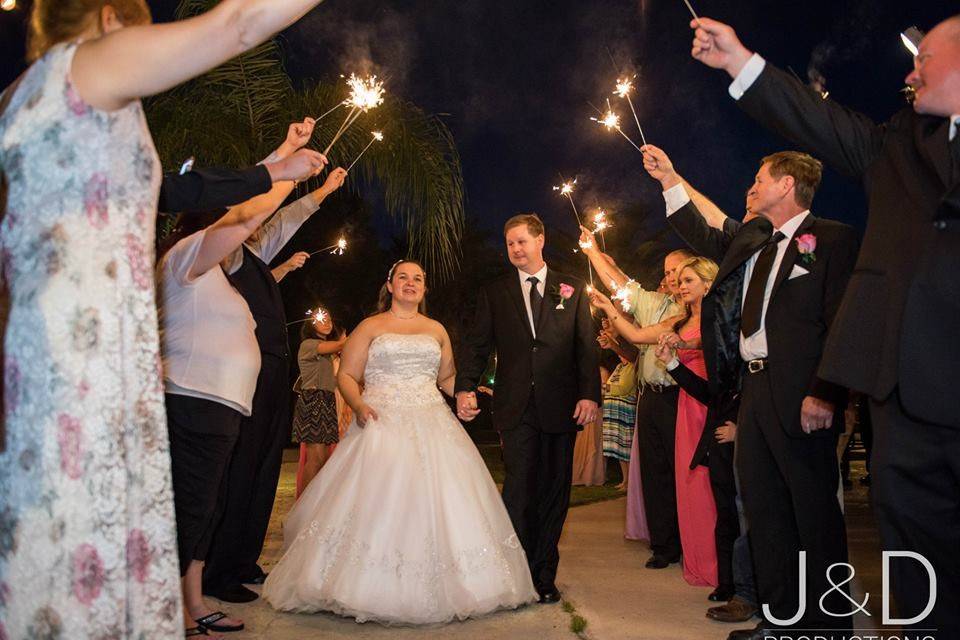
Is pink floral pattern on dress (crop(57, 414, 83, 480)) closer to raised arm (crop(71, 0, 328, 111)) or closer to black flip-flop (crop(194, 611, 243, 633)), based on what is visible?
raised arm (crop(71, 0, 328, 111))

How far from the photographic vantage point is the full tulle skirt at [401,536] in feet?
15.5

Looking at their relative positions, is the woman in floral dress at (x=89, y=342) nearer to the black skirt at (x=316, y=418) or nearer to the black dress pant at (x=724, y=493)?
the black dress pant at (x=724, y=493)

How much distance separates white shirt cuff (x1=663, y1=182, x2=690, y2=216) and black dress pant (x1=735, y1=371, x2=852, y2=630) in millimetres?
1001

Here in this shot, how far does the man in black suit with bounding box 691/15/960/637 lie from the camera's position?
2574 mm

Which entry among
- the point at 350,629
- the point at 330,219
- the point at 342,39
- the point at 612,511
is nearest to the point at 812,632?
the point at 350,629

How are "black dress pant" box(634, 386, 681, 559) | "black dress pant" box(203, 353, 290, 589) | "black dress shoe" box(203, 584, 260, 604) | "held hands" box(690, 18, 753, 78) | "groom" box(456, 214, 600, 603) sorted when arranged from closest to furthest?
"held hands" box(690, 18, 753, 78), "black dress shoe" box(203, 584, 260, 604), "black dress pant" box(203, 353, 290, 589), "groom" box(456, 214, 600, 603), "black dress pant" box(634, 386, 681, 559)

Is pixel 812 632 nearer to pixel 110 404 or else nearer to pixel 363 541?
pixel 363 541

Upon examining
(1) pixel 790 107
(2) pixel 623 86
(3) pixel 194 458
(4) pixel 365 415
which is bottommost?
(3) pixel 194 458

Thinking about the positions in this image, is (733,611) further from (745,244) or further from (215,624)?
(215,624)

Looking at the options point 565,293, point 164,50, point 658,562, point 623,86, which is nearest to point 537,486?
point 565,293

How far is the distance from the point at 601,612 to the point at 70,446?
374 centimetres

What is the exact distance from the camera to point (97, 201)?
212cm

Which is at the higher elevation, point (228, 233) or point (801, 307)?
point (228, 233)

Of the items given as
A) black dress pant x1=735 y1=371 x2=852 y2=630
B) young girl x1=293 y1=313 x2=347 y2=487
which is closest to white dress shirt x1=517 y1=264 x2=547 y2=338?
black dress pant x1=735 y1=371 x2=852 y2=630
